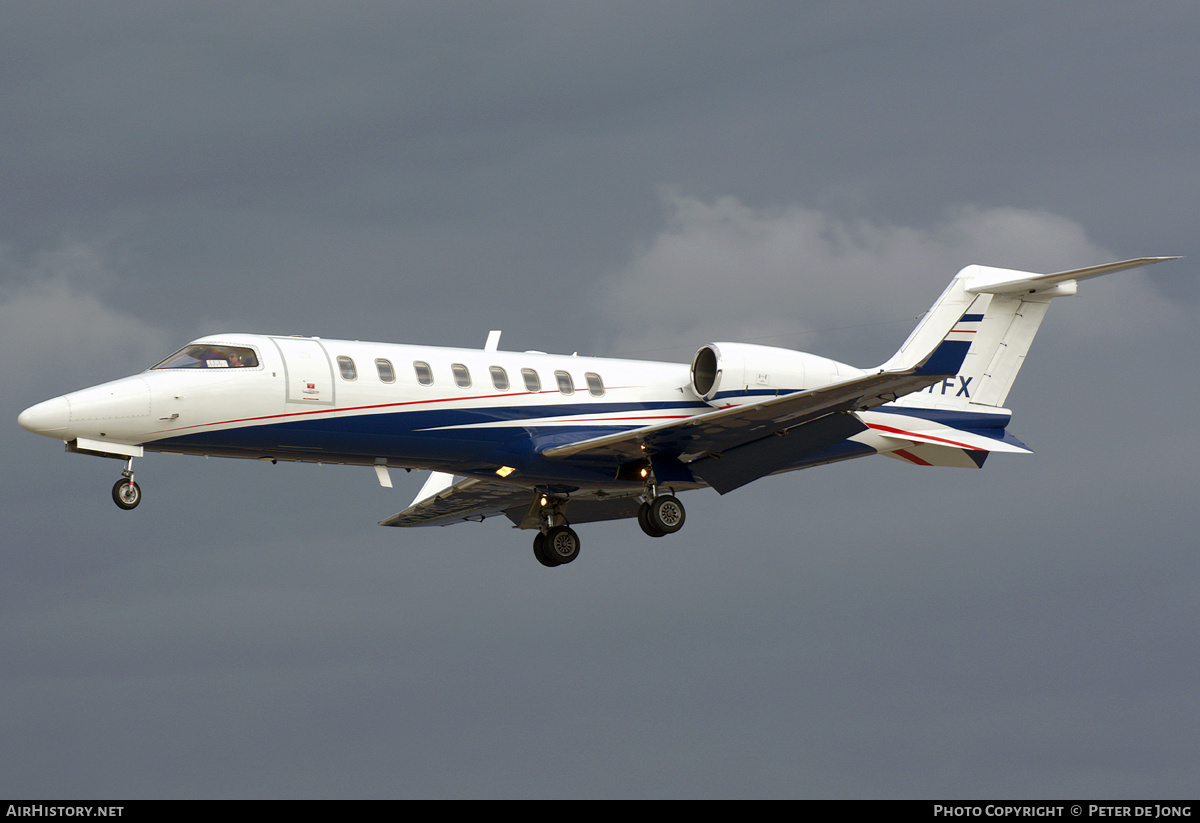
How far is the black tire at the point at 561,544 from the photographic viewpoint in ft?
95.3

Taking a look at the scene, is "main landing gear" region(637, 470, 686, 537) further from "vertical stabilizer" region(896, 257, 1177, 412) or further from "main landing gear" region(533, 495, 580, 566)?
"vertical stabilizer" region(896, 257, 1177, 412)

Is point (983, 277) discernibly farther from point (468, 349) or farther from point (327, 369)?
point (327, 369)

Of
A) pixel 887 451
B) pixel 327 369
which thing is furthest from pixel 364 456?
pixel 887 451

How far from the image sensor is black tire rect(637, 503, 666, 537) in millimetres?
26844

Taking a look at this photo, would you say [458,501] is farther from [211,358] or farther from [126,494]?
[126,494]

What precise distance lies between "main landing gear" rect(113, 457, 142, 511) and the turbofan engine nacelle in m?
10.1

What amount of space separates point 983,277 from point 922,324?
1.55m

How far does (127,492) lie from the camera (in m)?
22.7

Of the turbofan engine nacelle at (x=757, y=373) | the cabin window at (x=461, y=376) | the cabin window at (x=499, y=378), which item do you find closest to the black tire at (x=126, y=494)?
the cabin window at (x=461, y=376)

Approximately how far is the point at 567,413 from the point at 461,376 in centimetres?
214

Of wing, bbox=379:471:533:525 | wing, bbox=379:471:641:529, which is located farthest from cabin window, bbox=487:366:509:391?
wing, bbox=379:471:641:529

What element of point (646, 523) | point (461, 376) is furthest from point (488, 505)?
point (461, 376)

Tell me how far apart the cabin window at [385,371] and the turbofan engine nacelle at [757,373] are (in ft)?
19.2

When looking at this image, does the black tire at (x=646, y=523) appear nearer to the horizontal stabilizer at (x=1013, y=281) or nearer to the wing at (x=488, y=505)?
the wing at (x=488, y=505)
